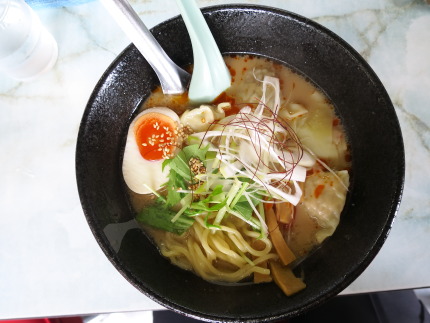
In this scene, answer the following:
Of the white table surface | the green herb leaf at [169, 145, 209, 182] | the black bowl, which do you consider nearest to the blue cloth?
the white table surface

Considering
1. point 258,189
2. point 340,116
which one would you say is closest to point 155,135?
point 258,189

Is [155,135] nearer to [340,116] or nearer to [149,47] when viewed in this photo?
[149,47]

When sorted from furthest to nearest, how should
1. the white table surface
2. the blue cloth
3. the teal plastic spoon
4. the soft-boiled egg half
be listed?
the blue cloth → the white table surface → the soft-boiled egg half → the teal plastic spoon

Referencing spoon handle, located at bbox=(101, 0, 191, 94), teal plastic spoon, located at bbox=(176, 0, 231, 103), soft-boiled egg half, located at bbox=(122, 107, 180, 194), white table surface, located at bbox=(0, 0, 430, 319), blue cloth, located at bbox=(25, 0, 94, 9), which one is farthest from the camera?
blue cloth, located at bbox=(25, 0, 94, 9)

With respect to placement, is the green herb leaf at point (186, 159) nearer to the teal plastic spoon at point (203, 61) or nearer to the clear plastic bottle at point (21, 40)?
the teal plastic spoon at point (203, 61)

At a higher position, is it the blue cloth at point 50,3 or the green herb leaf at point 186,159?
the blue cloth at point 50,3

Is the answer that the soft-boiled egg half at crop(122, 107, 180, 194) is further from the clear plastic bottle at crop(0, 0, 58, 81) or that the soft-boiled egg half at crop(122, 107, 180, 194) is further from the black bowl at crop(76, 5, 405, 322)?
the clear plastic bottle at crop(0, 0, 58, 81)

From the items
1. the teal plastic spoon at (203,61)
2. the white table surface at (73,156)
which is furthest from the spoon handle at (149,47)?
the white table surface at (73,156)
